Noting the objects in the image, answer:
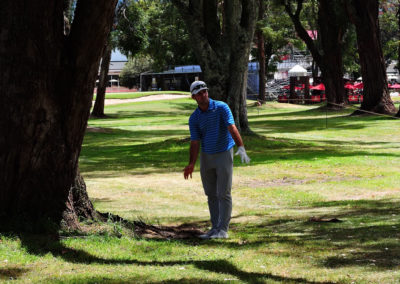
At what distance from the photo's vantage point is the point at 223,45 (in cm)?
2239

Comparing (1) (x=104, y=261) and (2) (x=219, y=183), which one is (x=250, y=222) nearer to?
(2) (x=219, y=183)

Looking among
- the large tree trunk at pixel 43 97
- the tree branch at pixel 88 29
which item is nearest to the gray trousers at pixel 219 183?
the large tree trunk at pixel 43 97

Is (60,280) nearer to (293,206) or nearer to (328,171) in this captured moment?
(293,206)

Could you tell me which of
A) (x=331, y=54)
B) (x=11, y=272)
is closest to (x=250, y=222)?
(x=11, y=272)

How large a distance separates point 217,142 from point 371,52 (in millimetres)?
30653

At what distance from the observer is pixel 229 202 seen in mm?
8469

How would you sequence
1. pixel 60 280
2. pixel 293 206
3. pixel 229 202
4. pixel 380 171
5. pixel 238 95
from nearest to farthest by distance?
pixel 60 280, pixel 229 202, pixel 293 206, pixel 380 171, pixel 238 95

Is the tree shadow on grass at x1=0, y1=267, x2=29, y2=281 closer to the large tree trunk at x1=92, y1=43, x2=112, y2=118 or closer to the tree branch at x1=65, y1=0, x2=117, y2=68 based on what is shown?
the tree branch at x1=65, y1=0, x2=117, y2=68

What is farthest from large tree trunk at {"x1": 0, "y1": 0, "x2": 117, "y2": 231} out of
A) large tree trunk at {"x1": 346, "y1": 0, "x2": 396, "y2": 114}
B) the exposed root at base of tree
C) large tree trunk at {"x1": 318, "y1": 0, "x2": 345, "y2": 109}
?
large tree trunk at {"x1": 318, "y1": 0, "x2": 345, "y2": 109}

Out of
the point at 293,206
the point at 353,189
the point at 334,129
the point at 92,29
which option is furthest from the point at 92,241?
the point at 334,129

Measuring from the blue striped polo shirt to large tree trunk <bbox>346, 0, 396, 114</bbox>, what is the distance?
30.1 m

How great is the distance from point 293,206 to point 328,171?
4912 mm

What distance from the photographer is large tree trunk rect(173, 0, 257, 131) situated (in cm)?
2188

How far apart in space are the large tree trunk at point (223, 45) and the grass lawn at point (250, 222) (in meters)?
1.83
